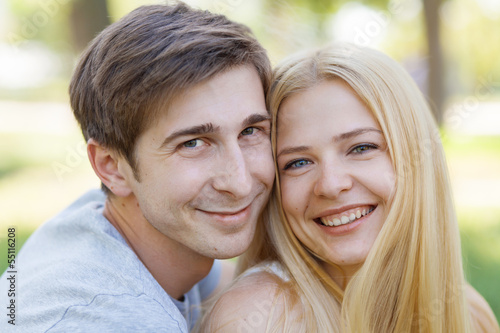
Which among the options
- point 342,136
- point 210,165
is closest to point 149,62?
point 210,165

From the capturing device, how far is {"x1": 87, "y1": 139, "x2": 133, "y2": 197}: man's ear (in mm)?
2795

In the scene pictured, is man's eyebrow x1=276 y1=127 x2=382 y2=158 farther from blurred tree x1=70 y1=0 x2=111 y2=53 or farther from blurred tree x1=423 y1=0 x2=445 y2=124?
blurred tree x1=423 y1=0 x2=445 y2=124

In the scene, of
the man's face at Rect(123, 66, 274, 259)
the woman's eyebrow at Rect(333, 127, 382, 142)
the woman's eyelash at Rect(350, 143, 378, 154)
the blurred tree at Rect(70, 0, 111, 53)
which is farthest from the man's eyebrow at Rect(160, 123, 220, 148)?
the blurred tree at Rect(70, 0, 111, 53)

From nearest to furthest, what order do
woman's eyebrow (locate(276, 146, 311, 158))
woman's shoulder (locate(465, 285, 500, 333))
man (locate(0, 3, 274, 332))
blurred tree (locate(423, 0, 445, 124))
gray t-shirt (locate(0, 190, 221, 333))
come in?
gray t-shirt (locate(0, 190, 221, 333))
man (locate(0, 3, 274, 332))
woman's eyebrow (locate(276, 146, 311, 158))
woman's shoulder (locate(465, 285, 500, 333))
blurred tree (locate(423, 0, 445, 124))

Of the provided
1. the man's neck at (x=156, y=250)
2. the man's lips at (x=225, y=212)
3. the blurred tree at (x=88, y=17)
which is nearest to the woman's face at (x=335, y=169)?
the man's lips at (x=225, y=212)

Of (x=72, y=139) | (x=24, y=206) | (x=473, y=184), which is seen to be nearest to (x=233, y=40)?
(x=24, y=206)

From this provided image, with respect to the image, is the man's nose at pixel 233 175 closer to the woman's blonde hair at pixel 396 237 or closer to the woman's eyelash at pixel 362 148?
the woman's blonde hair at pixel 396 237

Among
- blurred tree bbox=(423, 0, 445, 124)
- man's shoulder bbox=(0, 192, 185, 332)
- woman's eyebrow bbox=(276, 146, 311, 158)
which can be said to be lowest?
man's shoulder bbox=(0, 192, 185, 332)

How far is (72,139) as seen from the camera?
12938 mm

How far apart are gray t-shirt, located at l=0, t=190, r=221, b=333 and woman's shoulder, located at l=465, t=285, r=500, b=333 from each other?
6.01ft

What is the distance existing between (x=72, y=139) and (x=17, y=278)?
10775 millimetres

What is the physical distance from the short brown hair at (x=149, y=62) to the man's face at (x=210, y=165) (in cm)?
7

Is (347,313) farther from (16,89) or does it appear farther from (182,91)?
(16,89)

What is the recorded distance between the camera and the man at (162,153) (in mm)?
2385
